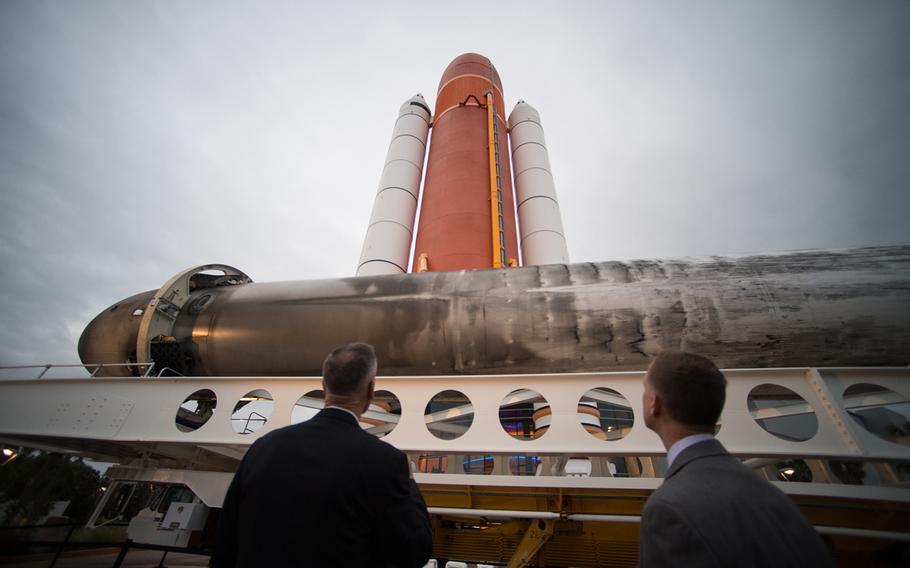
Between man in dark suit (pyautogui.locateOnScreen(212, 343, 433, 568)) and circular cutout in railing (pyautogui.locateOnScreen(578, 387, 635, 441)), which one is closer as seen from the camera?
man in dark suit (pyautogui.locateOnScreen(212, 343, 433, 568))

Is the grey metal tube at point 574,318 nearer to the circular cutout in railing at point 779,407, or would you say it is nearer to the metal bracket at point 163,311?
the metal bracket at point 163,311

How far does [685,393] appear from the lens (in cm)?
130

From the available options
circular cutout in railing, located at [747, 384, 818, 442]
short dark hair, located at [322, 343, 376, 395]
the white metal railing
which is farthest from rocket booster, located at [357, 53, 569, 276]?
short dark hair, located at [322, 343, 376, 395]

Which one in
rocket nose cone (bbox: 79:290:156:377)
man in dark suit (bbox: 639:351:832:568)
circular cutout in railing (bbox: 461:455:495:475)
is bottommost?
man in dark suit (bbox: 639:351:832:568)

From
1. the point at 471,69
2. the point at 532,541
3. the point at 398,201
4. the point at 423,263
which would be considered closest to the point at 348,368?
the point at 532,541

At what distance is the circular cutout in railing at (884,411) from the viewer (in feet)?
9.29

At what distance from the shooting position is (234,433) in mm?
3330

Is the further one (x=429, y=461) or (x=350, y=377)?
(x=429, y=461)

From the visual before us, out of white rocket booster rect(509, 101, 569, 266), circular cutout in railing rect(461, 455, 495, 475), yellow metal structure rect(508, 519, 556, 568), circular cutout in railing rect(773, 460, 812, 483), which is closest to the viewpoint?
yellow metal structure rect(508, 519, 556, 568)

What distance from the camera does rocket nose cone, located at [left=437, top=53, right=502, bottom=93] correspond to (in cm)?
1187

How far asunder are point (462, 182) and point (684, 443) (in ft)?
25.8

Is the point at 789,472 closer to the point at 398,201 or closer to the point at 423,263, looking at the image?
the point at 423,263

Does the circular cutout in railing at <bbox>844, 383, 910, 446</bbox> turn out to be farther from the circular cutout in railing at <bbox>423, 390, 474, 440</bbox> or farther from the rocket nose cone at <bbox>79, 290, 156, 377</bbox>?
the rocket nose cone at <bbox>79, 290, 156, 377</bbox>

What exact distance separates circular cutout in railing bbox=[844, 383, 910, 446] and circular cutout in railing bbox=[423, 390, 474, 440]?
3009mm
